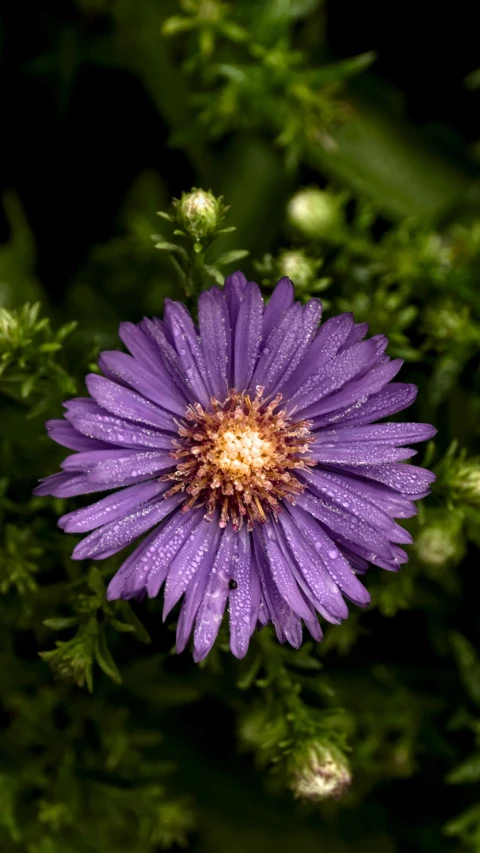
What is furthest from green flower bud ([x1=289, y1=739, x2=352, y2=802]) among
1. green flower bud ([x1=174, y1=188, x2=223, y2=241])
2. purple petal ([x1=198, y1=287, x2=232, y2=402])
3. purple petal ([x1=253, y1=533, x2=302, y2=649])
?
green flower bud ([x1=174, y1=188, x2=223, y2=241])

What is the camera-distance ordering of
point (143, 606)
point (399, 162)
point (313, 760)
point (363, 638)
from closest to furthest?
point (313, 760) < point (143, 606) < point (363, 638) < point (399, 162)

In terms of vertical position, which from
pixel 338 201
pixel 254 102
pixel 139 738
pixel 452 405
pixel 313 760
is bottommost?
pixel 313 760

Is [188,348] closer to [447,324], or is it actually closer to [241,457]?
[241,457]

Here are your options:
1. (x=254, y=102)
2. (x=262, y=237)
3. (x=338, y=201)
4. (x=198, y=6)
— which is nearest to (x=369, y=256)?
(x=338, y=201)

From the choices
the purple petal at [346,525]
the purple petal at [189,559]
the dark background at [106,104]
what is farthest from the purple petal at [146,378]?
the dark background at [106,104]

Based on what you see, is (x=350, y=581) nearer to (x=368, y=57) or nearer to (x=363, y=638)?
(x=363, y=638)

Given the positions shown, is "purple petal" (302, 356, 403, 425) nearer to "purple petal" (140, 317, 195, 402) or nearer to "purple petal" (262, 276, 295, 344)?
"purple petal" (262, 276, 295, 344)

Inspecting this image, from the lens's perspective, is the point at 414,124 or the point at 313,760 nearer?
the point at 313,760

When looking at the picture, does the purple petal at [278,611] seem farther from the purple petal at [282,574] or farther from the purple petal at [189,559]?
the purple petal at [189,559]
